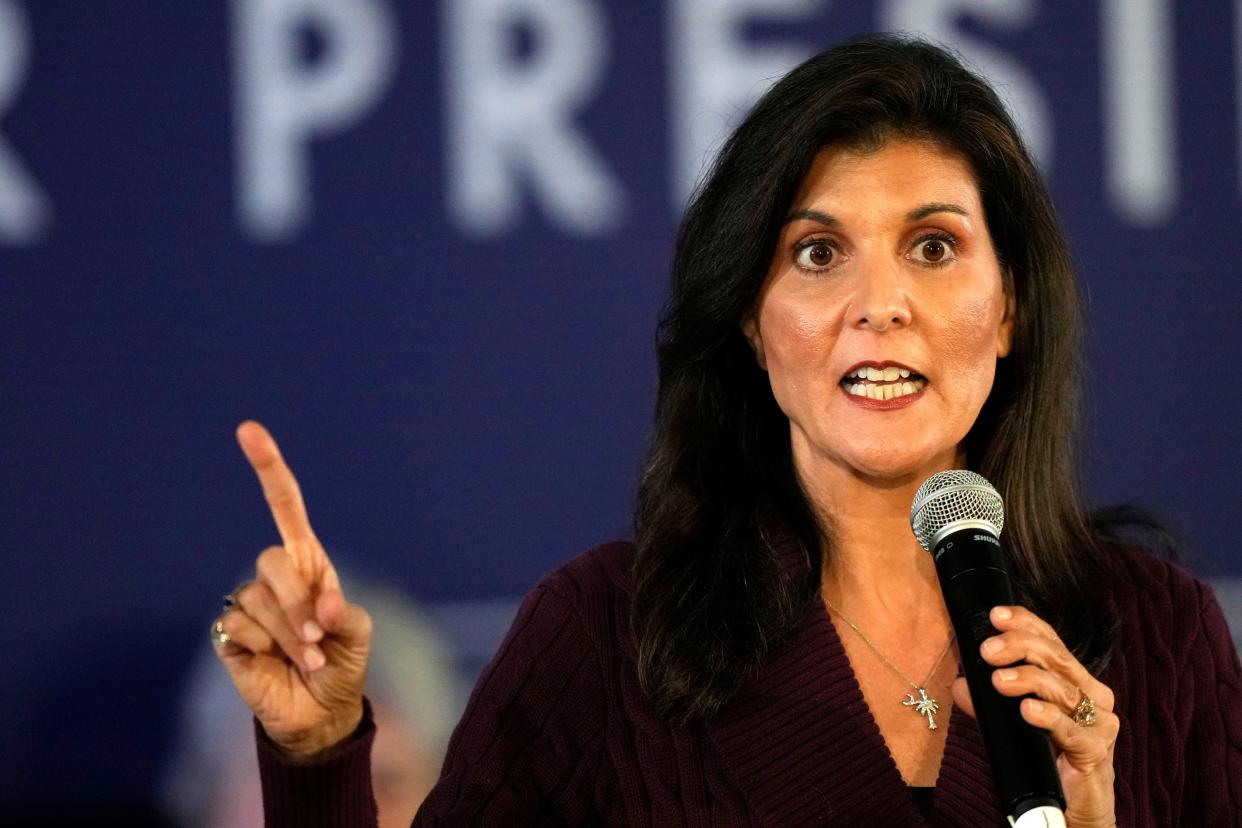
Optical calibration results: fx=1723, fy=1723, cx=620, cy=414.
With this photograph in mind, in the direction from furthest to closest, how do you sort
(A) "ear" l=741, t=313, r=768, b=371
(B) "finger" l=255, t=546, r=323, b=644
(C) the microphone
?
(A) "ear" l=741, t=313, r=768, b=371
(B) "finger" l=255, t=546, r=323, b=644
(C) the microphone

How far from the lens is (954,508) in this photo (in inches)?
59.4

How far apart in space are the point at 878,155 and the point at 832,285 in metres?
0.17

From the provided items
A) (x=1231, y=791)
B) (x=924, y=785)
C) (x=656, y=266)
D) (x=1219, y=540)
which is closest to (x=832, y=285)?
(x=924, y=785)

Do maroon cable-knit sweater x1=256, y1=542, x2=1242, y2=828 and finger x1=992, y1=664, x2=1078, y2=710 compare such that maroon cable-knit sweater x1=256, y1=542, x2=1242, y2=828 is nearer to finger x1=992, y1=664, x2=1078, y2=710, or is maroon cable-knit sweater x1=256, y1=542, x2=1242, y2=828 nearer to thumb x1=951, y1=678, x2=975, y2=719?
thumb x1=951, y1=678, x2=975, y2=719

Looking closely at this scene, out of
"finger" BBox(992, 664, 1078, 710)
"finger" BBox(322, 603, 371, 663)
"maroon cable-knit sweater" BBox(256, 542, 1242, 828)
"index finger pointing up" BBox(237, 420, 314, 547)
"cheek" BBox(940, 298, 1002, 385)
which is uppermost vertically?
"cheek" BBox(940, 298, 1002, 385)

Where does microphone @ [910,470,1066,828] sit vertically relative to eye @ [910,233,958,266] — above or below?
below

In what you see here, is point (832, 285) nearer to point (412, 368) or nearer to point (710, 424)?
point (710, 424)

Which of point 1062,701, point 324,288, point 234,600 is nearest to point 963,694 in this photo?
point 1062,701

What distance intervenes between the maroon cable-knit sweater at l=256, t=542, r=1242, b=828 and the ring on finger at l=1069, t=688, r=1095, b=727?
0.35m

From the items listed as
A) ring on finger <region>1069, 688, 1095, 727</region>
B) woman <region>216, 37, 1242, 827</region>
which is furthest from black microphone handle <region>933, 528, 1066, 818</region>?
woman <region>216, 37, 1242, 827</region>

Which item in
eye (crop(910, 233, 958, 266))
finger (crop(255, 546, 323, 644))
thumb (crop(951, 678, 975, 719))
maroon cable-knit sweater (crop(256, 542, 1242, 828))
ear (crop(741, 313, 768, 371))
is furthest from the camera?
ear (crop(741, 313, 768, 371))

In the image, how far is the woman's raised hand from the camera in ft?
5.51

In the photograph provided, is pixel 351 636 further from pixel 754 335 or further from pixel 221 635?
pixel 754 335

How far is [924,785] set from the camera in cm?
191
